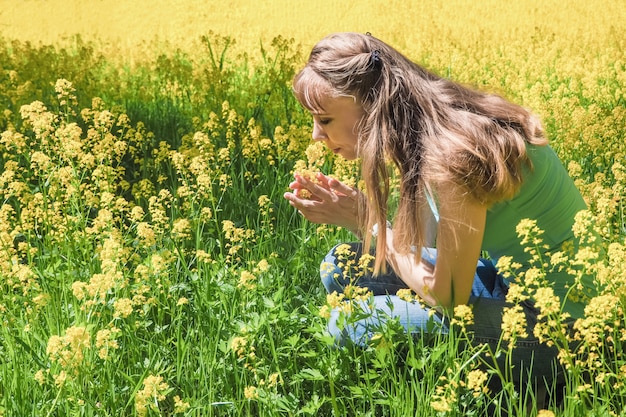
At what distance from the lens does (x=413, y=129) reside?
266 centimetres

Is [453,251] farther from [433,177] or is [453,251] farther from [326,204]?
[326,204]

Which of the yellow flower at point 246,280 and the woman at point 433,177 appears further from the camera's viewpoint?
the yellow flower at point 246,280

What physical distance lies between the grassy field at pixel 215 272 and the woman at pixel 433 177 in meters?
0.11

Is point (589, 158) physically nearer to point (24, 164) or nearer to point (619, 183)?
point (619, 183)

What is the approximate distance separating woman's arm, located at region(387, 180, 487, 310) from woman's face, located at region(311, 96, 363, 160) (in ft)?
1.42

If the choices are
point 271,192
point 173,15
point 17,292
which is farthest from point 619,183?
point 173,15

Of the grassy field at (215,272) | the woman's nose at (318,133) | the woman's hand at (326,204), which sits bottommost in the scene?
the grassy field at (215,272)

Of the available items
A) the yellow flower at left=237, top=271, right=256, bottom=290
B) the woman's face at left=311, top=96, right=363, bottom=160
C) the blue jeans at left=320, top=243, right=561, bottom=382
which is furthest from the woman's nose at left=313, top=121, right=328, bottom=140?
the yellow flower at left=237, top=271, right=256, bottom=290

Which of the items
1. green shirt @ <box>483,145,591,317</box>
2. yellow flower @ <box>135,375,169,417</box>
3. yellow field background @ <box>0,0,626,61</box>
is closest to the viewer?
yellow flower @ <box>135,375,169,417</box>

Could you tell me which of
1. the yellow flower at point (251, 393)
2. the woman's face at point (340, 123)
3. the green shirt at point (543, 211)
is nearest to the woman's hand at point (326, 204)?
the woman's face at point (340, 123)

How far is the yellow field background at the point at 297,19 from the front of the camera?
872 centimetres

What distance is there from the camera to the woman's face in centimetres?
277

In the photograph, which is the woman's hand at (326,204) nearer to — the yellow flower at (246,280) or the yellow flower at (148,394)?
the yellow flower at (246,280)

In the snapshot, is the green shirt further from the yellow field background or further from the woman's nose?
the yellow field background
